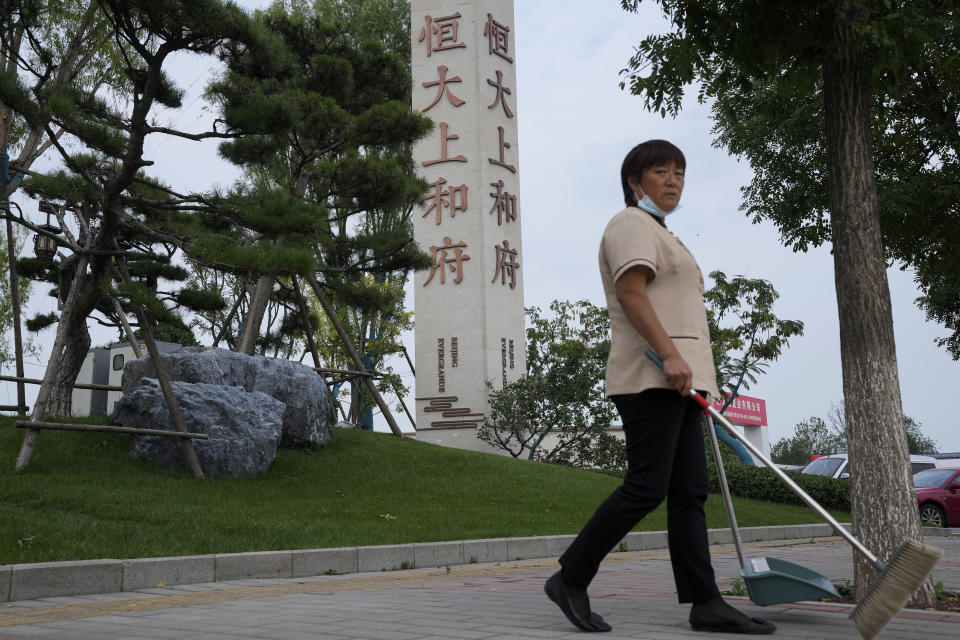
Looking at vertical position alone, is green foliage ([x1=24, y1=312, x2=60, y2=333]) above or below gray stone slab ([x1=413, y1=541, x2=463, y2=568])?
above

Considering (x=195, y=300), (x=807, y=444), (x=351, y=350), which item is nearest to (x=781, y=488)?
(x=351, y=350)

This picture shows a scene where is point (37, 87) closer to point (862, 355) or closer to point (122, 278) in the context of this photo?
point (122, 278)

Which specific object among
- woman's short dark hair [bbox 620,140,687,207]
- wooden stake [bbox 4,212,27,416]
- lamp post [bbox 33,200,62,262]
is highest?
lamp post [bbox 33,200,62,262]

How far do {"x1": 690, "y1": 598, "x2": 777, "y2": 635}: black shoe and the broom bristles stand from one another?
1.41 feet

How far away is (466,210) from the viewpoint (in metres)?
20.3

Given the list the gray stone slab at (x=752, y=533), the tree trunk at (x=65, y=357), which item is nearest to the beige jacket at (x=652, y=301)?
the tree trunk at (x=65, y=357)

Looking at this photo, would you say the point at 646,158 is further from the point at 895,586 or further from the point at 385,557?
the point at 385,557

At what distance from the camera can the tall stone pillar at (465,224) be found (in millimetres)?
20047

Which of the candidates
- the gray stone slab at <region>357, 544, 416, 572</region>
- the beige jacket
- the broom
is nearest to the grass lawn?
the gray stone slab at <region>357, 544, 416, 572</region>

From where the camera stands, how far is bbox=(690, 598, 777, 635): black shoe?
343cm

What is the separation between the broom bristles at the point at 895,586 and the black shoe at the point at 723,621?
429mm

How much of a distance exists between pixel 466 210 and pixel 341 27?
4894 millimetres

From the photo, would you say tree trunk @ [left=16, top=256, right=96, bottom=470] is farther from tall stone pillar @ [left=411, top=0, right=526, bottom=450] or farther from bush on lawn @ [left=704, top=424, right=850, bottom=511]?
bush on lawn @ [left=704, top=424, right=850, bottom=511]

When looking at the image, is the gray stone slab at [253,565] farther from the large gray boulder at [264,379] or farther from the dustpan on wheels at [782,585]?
the large gray boulder at [264,379]
